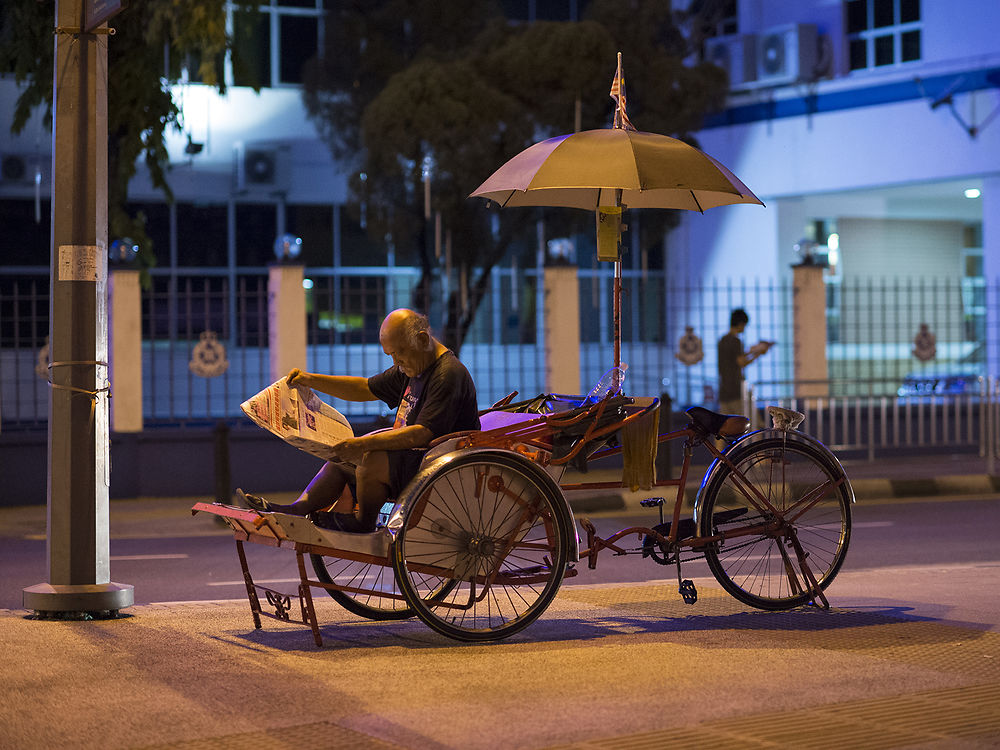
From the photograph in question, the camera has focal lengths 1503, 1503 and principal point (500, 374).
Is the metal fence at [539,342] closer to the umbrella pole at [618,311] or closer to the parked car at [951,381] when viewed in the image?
the parked car at [951,381]

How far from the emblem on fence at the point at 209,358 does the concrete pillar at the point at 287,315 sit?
0.93 m

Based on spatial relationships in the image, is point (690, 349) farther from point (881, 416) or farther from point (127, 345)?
point (127, 345)

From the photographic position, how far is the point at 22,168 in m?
27.3

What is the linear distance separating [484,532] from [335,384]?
3.85 feet

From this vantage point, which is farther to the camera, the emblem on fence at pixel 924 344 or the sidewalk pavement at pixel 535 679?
the emblem on fence at pixel 924 344

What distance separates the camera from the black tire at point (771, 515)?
7.61 m

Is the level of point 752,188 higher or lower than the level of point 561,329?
higher

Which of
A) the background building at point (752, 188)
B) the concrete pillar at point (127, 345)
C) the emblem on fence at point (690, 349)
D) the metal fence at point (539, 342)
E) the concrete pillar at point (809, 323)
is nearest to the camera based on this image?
A: the concrete pillar at point (127, 345)

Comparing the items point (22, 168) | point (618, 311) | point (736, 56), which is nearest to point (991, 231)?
point (736, 56)

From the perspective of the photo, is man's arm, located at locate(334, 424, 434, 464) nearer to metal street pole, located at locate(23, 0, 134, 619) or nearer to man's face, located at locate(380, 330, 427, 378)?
man's face, located at locate(380, 330, 427, 378)

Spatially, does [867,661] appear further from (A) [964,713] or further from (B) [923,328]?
(B) [923,328]

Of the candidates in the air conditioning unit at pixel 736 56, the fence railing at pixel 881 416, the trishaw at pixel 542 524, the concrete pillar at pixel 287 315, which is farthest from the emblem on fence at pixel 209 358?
the air conditioning unit at pixel 736 56

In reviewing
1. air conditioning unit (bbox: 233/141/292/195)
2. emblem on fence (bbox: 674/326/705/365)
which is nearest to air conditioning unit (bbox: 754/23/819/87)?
air conditioning unit (bbox: 233/141/292/195)

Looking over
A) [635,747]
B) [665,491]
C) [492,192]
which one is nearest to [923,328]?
[665,491]
